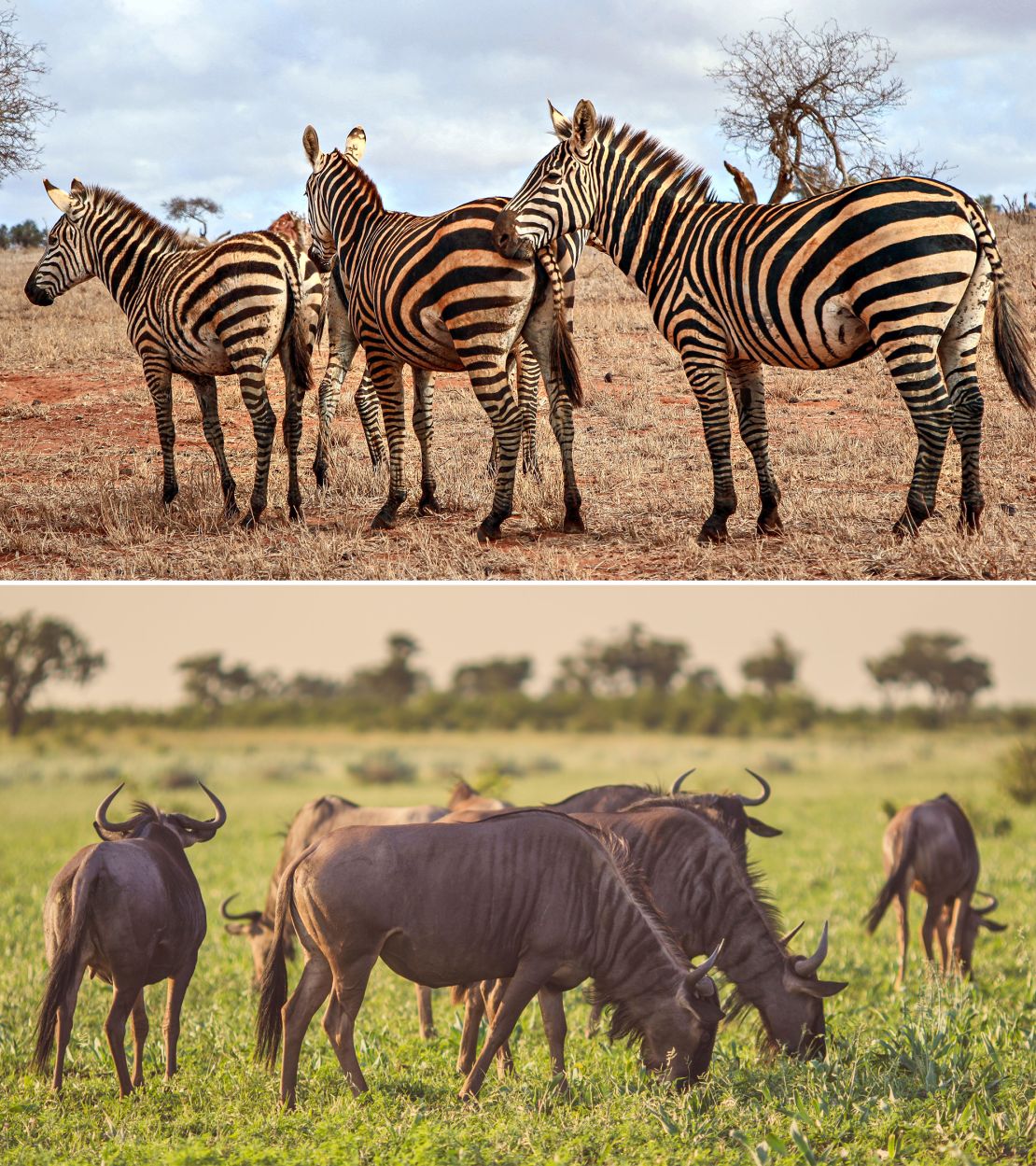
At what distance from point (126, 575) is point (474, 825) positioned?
454cm

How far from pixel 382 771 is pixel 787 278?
1252 centimetres

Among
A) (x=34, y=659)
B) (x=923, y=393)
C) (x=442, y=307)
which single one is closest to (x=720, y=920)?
(x=923, y=393)

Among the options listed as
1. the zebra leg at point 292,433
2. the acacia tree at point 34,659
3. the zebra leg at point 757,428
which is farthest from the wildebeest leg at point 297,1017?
the acacia tree at point 34,659

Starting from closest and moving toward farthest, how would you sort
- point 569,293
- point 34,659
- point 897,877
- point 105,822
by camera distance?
1. point 105,822
2. point 897,877
3. point 569,293
4. point 34,659

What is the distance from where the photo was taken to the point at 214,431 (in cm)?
1033

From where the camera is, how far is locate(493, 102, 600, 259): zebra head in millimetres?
8180

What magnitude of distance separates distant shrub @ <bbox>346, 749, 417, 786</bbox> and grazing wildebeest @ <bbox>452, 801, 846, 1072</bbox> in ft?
40.0

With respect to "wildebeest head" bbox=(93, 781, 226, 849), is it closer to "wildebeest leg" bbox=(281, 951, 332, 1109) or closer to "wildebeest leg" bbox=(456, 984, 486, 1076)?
"wildebeest leg" bbox=(281, 951, 332, 1109)

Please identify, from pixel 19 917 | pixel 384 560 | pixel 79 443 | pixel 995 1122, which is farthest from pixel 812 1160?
pixel 79 443

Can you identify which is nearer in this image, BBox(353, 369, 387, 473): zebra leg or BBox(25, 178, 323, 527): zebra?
BBox(25, 178, 323, 527): zebra

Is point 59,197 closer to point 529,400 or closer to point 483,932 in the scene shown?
point 529,400

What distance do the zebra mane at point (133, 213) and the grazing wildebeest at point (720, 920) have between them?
772 cm

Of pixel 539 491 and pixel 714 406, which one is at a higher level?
pixel 714 406

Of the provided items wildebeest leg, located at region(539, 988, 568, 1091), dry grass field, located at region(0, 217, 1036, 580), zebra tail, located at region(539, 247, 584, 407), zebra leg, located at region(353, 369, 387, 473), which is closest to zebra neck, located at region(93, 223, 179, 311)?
dry grass field, located at region(0, 217, 1036, 580)
